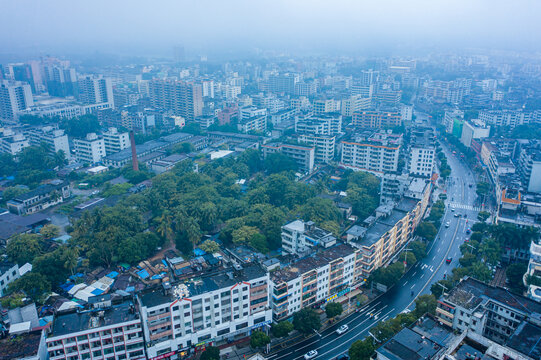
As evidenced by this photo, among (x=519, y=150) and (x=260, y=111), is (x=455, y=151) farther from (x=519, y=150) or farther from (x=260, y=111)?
(x=260, y=111)

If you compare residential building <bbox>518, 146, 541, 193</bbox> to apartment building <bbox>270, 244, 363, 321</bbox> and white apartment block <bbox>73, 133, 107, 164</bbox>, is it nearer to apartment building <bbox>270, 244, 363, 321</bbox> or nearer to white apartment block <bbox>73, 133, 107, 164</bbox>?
apartment building <bbox>270, 244, 363, 321</bbox>

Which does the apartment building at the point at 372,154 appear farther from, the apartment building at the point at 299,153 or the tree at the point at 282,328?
the tree at the point at 282,328

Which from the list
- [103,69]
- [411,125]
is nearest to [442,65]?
[411,125]

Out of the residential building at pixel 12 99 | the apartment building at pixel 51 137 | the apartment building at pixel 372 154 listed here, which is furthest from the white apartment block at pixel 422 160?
the residential building at pixel 12 99

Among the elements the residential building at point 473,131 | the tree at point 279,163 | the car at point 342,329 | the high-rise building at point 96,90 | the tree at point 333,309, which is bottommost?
the car at point 342,329

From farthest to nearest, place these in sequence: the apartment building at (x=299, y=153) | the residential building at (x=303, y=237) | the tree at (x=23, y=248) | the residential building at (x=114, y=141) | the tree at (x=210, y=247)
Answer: the residential building at (x=114, y=141) → the apartment building at (x=299, y=153) → the tree at (x=210, y=247) → the tree at (x=23, y=248) → the residential building at (x=303, y=237)

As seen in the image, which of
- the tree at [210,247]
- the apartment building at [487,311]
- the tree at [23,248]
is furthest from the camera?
the tree at [210,247]

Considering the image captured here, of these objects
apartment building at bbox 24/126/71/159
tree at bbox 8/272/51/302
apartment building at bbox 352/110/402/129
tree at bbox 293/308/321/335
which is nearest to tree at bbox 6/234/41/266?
tree at bbox 8/272/51/302
